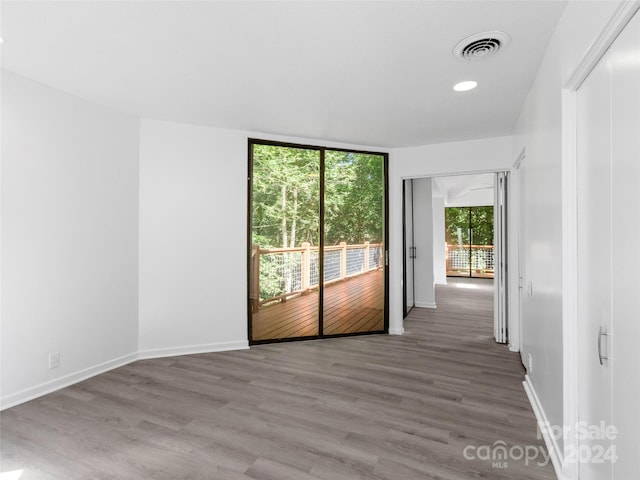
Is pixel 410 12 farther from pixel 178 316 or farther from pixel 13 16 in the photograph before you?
pixel 178 316

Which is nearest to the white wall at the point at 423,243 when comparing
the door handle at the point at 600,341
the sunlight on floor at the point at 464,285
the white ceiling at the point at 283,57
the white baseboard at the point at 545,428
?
the white ceiling at the point at 283,57

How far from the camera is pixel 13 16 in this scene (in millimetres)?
1841

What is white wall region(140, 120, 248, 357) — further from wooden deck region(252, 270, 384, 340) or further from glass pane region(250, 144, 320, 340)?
wooden deck region(252, 270, 384, 340)

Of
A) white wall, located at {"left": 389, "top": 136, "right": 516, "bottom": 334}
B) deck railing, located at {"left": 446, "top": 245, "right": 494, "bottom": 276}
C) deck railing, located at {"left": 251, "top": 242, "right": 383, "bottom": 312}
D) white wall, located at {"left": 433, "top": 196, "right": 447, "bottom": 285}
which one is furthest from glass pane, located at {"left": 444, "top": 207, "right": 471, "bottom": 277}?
deck railing, located at {"left": 251, "top": 242, "right": 383, "bottom": 312}

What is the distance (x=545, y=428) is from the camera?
2.09m

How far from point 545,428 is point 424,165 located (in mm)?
3095

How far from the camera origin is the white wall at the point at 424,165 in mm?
3928

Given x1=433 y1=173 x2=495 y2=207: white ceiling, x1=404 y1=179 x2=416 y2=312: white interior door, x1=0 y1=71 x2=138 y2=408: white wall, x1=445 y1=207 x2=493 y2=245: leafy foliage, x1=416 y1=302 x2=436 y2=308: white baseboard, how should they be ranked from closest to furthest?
x1=0 y1=71 x2=138 y2=408: white wall, x1=404 y1=179 x2=416 y2=312: white interior door, x1=416 y1=302 x2=436 y2=308: white baseboard, x1=433 y1=173 x2=495 y2=207: white ceiling, x1=445 y1=207 x2=493 y2=245: leafy foliage

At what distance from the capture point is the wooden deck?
4.04m

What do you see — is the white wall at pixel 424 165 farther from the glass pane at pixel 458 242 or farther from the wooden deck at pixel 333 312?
the glass pane at pixel 458 242

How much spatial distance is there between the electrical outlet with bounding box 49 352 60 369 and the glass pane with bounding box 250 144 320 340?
6.00ft

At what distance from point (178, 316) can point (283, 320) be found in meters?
1.21

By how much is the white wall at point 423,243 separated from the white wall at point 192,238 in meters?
3.64

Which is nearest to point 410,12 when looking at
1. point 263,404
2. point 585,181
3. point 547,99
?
point 547,99
